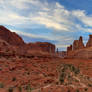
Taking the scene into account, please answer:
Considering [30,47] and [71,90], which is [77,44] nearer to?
[30,47]

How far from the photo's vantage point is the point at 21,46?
65438mm

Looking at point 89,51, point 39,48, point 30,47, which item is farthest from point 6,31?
point 89,51

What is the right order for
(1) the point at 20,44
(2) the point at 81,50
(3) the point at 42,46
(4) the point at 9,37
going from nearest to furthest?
(2) the point at 81,50, (4) the point at 9,37, (1) the point at 20,44, (3) the point at 42,46

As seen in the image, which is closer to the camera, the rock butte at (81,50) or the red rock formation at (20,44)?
the rock butte at (81,50)

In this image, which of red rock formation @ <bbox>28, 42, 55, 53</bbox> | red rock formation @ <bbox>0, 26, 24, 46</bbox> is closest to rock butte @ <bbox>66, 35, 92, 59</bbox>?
red rock formation @ <bbox>28, 42, 55, 53</bbox>

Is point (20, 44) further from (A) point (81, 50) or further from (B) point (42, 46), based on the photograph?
(A) point (81, 50)

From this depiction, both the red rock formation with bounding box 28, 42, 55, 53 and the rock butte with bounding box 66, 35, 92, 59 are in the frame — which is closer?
the rock butte with bounding box 66, 35, 92, 59

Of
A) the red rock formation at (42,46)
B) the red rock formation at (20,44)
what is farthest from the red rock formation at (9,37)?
the red rock formation at (42,46)

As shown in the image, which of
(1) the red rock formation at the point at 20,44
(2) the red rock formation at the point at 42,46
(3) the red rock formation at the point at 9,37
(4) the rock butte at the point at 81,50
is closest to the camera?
(4) the rock butte at the point at 81,50

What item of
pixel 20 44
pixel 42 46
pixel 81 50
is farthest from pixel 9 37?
pixel 81 50

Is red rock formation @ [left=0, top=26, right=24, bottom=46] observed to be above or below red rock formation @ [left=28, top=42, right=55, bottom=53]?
above

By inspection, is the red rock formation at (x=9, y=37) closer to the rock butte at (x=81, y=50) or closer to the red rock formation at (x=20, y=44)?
the red rock formation at (x=20, y=44)

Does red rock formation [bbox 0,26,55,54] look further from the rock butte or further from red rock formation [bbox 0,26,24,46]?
the rock butte

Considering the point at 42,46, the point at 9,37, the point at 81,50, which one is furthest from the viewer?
the point at 42,46
